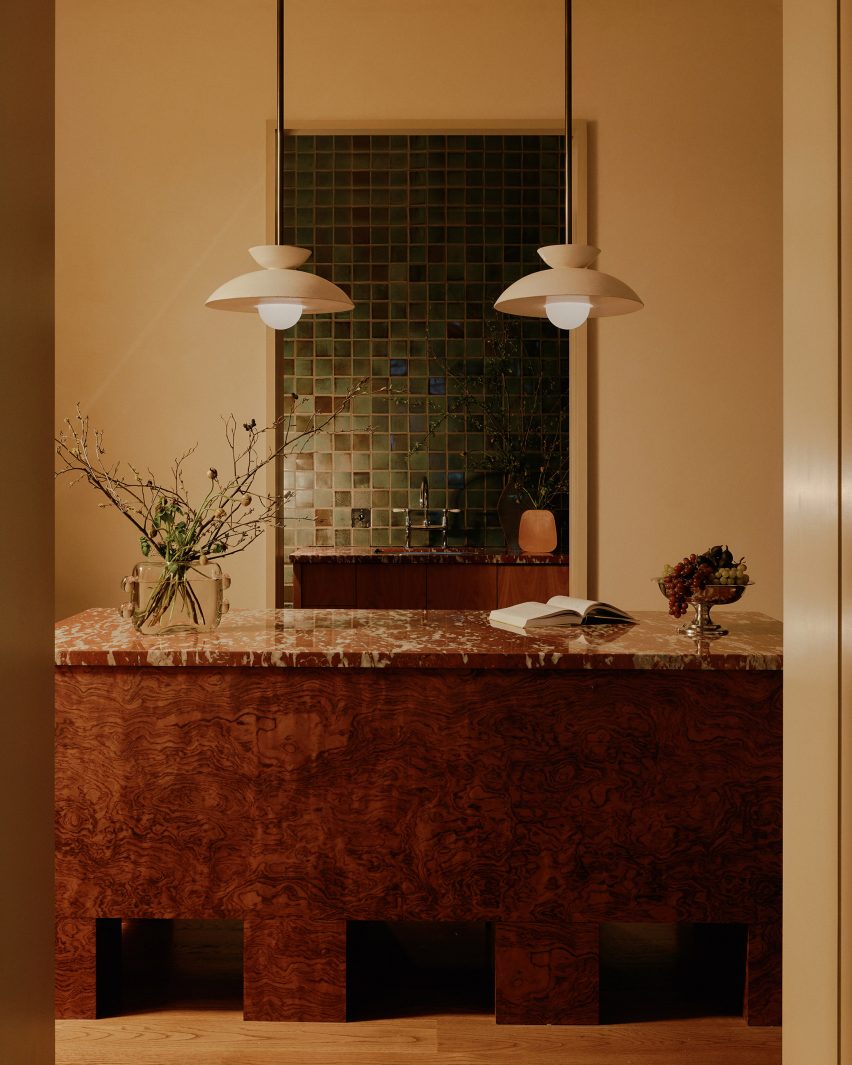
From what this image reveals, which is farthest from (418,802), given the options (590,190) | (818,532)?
(590,190)

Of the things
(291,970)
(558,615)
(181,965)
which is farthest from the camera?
(558,615)

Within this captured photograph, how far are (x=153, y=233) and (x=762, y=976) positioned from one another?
3.59 metres

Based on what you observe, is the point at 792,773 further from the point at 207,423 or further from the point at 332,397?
the point at 332,397

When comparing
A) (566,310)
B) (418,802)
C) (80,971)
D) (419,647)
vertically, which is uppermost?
(566,310)

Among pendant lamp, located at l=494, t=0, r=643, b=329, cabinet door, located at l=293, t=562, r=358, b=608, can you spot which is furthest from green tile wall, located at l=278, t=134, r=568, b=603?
pendant lamp, located at l=494, t=0, r=643, b=329

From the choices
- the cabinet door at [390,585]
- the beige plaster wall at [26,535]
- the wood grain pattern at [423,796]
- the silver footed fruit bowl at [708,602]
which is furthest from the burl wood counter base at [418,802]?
the cabinet door at [390,585]

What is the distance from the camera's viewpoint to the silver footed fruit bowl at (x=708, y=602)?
2588 millimetres

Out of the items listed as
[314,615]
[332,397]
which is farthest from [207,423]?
[314,615]

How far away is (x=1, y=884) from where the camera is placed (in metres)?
0.77

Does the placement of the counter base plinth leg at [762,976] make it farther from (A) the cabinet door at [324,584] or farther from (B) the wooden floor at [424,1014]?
(A) the cabinet door at [324,584]

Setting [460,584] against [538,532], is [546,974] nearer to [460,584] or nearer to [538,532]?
[460,584]

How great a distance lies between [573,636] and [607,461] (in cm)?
181

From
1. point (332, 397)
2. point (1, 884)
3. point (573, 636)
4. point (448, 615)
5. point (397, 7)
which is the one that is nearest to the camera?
point (1, 884)

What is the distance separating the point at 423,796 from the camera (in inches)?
94.1
